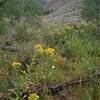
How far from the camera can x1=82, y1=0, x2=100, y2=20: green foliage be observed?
29.2ft

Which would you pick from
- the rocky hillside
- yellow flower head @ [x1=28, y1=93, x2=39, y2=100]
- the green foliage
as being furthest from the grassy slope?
the rocky hillside

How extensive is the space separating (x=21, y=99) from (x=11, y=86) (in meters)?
0.45

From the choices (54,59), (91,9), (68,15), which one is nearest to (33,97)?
(54,59)

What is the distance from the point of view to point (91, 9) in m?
8.95

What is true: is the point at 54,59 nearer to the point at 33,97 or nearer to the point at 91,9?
the point at 33,97

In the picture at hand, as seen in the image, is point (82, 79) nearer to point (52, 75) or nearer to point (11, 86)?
point (52, 75)

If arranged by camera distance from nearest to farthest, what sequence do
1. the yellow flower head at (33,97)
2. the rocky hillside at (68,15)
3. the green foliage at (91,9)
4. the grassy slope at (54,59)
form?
1. the yellow flower head at (33,97)
2. the grassy slope at (54,59)
3. the green foliage at (91,9)
4. the rocky hillside at (68,15)

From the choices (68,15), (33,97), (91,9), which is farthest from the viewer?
(68,15)

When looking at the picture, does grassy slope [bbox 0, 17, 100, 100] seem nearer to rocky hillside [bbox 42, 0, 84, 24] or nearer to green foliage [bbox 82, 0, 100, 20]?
green foliage [bbox 82, 0, 100, 20]

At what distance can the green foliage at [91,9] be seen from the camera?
29.2 feet

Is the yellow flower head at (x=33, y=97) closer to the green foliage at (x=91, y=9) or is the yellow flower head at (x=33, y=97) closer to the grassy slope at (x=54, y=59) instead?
the grassy slope at (x=54, y=59)

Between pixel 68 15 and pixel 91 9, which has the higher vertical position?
pixel 91 9

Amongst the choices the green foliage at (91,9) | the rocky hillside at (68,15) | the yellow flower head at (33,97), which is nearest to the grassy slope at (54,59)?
the yellow flower head at (33,97)

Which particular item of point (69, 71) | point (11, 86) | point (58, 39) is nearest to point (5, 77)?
point (11, 86)
